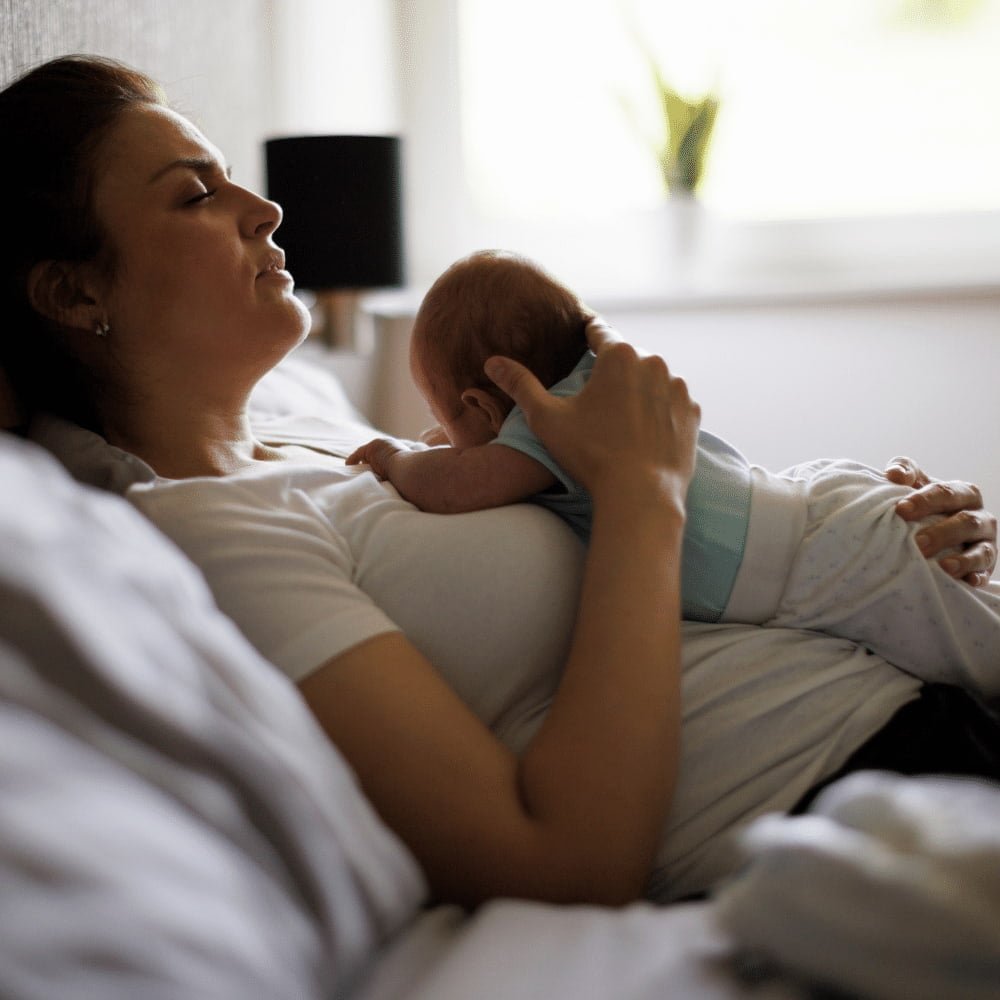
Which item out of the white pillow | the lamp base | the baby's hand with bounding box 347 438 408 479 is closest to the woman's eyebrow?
the baby's hand with bounding box 347 438 408 479

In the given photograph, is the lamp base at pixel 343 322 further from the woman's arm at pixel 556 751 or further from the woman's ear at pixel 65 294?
the woman's arm at pixel 556 751

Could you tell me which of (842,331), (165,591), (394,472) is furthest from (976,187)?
(165,591)

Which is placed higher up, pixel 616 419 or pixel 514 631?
pixel 616 419

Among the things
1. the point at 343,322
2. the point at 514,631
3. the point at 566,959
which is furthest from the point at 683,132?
the point at 566,959

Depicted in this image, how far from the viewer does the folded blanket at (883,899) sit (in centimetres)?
50

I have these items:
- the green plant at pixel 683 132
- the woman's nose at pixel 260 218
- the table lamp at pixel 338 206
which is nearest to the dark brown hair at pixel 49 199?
the woman's nose at pixel 260 218

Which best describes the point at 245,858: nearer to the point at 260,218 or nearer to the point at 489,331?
the point at 489,331

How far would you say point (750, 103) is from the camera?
2926 millimetres

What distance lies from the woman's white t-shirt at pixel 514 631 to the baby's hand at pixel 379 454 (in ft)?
0.58

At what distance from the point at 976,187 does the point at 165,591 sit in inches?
110

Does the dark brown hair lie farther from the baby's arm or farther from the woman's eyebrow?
the baby's arm

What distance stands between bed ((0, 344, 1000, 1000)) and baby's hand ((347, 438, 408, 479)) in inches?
20.3

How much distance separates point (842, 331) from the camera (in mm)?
2715

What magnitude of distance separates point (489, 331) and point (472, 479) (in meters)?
0.20
